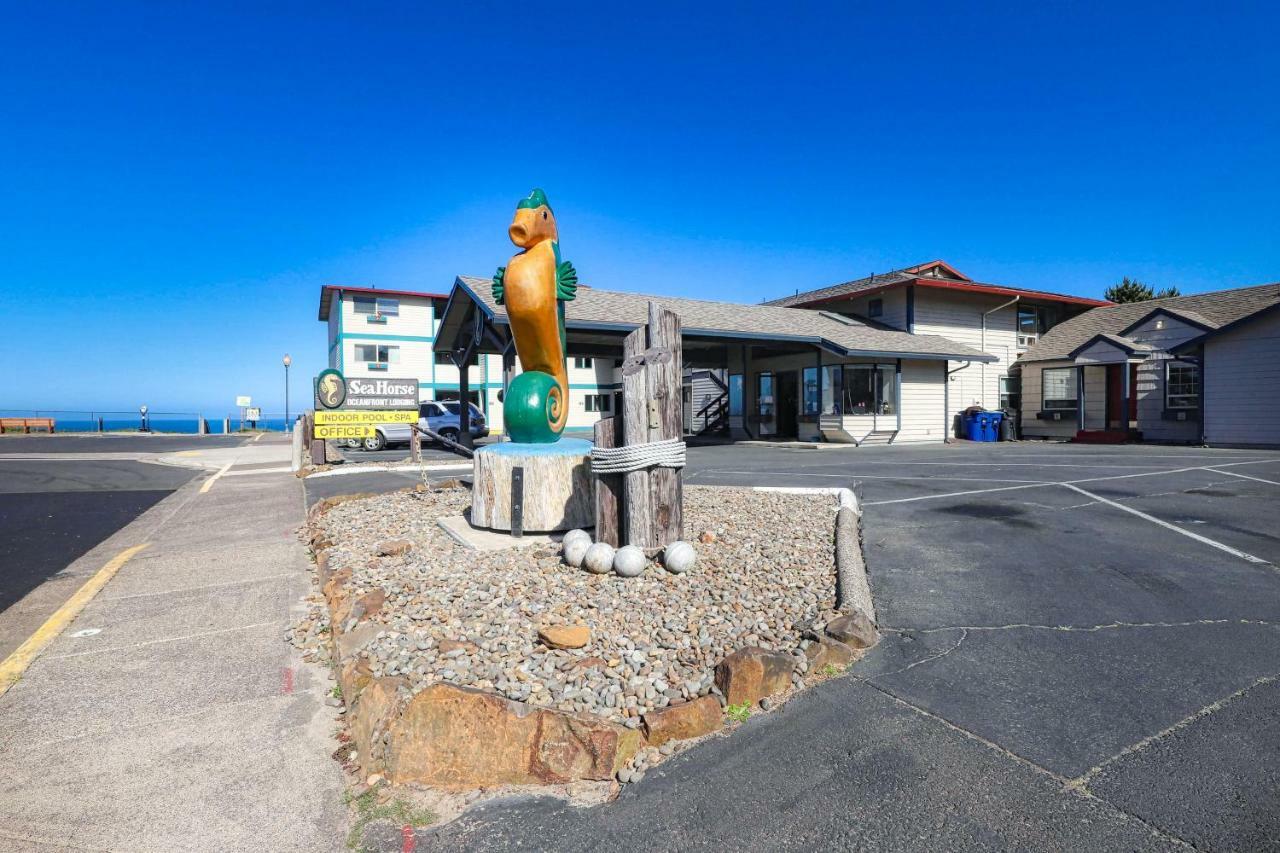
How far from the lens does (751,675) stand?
3061 millimetres

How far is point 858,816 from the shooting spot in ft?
7.47

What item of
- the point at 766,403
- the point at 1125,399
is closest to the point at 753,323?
the point at 766,403

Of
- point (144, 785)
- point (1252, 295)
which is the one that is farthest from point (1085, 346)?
point (144, 785)

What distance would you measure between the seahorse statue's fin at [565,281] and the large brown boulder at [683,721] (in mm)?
5061

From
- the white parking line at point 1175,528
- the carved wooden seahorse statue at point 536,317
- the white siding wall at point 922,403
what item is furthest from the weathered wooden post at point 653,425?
the white siding wall at point 922,403

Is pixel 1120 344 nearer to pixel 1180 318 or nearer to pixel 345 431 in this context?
pixel 1180 318

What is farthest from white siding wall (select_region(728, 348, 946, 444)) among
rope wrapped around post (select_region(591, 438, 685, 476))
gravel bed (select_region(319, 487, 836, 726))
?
rope wrapped around post (select_region(591, 438, 685, 476))

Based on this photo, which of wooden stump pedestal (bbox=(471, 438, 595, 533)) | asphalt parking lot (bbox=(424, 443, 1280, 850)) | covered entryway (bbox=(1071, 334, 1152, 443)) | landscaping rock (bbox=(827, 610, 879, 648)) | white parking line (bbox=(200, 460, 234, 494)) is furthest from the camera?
covered entryway (bbox=(1071, 334, 1152, 443))

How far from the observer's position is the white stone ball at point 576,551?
4680 millimetres

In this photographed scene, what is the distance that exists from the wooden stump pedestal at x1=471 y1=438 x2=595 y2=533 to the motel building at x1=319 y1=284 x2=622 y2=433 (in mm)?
24534

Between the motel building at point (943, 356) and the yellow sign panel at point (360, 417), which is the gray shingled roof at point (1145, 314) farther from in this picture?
the yellow sign panel at point (360, 417)

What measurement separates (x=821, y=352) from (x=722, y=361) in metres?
5.23

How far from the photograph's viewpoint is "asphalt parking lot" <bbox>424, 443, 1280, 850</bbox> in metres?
2.21

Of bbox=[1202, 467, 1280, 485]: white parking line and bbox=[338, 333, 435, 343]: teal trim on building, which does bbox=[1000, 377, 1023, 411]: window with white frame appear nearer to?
bbox=[1202, 467, 1280, 485]: white parking line
